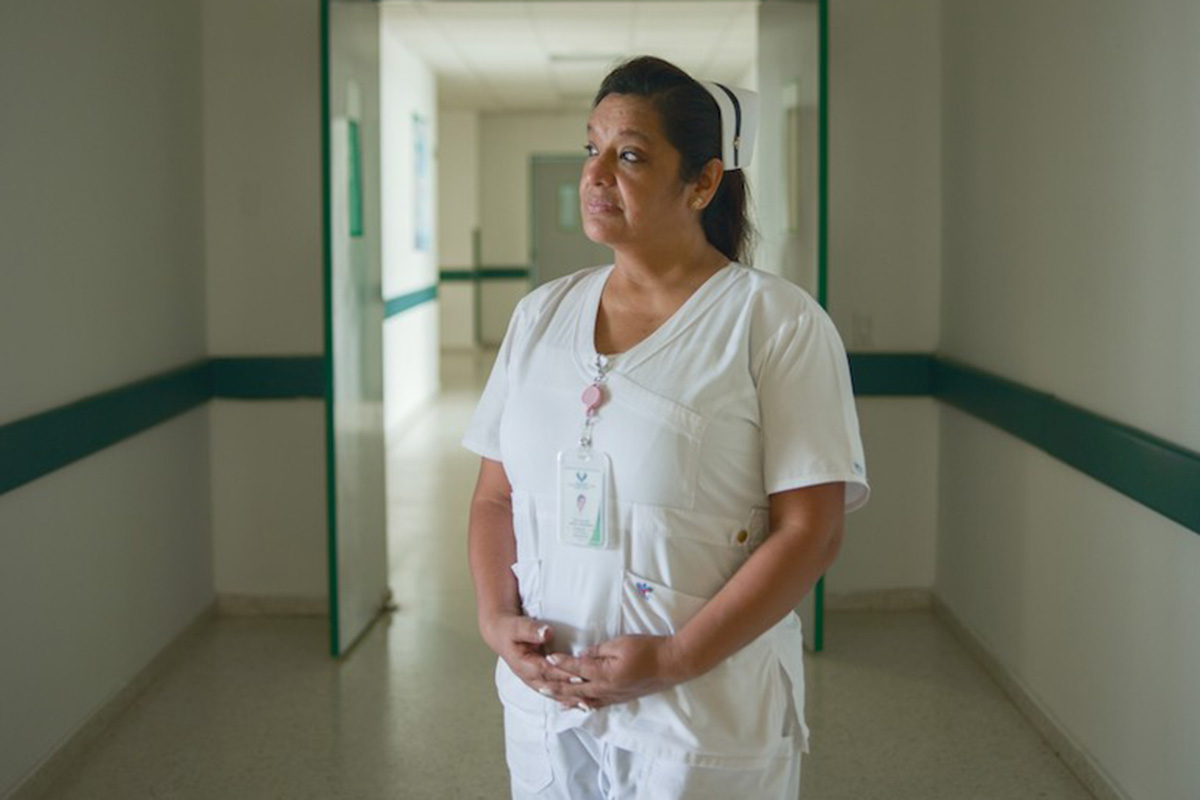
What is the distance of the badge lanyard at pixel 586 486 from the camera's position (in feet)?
5.98

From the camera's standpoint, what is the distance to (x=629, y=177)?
1879mm

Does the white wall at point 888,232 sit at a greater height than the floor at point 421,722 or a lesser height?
greater

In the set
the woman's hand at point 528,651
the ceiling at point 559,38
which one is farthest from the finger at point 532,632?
the ceiling at point 559,38

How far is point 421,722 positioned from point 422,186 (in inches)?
333

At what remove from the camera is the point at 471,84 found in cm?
1402

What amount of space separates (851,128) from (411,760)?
9.63ft

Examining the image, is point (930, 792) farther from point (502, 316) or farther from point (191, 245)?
point (502, 316)

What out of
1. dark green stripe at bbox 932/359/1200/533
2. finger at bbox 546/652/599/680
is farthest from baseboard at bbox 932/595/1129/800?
finger at bbox 546/652/599/680

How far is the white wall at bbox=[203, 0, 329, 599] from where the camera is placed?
5.52 meters

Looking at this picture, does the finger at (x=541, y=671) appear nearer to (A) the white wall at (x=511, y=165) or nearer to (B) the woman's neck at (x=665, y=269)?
(B) the woman's neck at (x=665, y=269)

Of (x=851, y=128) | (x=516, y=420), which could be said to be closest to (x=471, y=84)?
(x=851, y=128)

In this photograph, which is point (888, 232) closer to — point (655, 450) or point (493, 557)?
point (493, 557)

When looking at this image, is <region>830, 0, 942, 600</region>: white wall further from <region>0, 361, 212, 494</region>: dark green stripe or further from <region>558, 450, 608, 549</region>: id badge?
<region>558, 450, 608, 549</region>: id badge

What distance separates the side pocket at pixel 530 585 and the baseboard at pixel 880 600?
3891 mm
